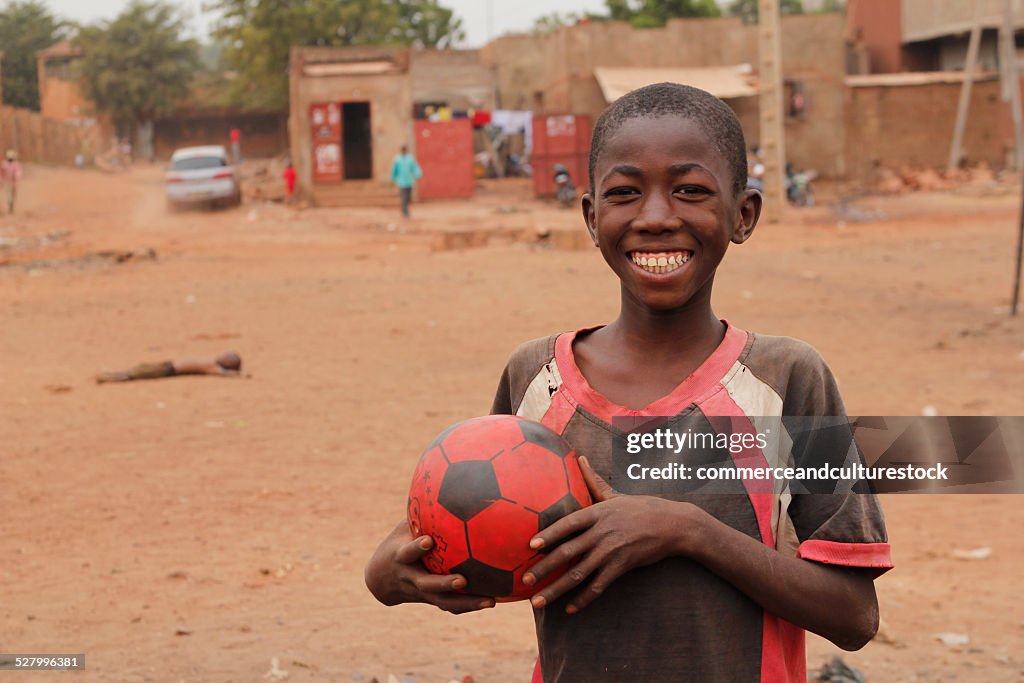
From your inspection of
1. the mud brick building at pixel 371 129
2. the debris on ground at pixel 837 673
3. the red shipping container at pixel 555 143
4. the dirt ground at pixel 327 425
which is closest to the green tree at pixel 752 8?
the red shipping container at pixel 555 143

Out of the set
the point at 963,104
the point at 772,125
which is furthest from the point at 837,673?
the point at 963,104

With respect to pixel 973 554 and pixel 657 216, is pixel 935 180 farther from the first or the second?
pixel 657 216

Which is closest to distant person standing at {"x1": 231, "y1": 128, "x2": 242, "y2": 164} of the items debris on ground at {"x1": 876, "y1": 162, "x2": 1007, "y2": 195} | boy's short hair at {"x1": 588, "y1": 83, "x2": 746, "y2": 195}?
debris on ground at {"x1": 876, "y1": 162, "x2": 1007, "y2": 195}

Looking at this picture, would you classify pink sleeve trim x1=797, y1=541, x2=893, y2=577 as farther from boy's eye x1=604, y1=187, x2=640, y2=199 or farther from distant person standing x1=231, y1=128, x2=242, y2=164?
distant person standing x1=231, y1=128, x2=242, y2=164

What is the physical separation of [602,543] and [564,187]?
85.6 ft

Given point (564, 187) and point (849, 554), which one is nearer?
point (849, 554)

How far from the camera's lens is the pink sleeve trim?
5.70 feet

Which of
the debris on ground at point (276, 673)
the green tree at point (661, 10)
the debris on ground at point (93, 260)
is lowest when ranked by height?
the debris on ground at point (276, 673)

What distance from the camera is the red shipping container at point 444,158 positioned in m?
29.8

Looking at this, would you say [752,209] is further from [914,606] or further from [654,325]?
[914,606]

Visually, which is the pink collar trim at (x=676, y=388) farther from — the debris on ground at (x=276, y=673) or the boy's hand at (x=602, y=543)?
the debris on ground at (x=276, y=673)

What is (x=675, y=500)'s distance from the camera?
69.0 inches

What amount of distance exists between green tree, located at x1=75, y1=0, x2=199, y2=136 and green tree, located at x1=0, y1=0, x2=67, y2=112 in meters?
9.49

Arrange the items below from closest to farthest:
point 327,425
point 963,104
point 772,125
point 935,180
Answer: point 327,425
point 772,125
point 935,180
point 963,104
